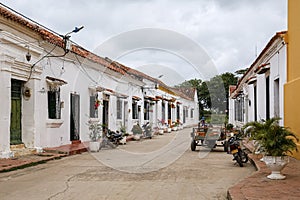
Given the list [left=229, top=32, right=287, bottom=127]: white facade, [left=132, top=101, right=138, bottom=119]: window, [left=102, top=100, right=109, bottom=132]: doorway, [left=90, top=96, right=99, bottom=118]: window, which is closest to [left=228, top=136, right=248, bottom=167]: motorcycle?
[left=229, top=32, right=287, bottom=127]: white facade

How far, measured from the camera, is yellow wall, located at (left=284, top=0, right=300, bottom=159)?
1088 centimetres

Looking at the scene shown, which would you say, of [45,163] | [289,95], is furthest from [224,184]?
[45,163]

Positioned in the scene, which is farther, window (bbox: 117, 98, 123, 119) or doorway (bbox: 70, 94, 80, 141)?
window (bbox: 117, 98, 123, 119)

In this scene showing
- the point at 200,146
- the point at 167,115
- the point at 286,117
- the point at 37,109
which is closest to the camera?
the point at 286,117

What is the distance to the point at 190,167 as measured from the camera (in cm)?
1123

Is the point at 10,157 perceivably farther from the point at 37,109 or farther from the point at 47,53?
the point at 47,53

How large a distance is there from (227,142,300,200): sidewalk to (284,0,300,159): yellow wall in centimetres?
249

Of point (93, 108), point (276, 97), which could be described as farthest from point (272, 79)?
point (93, 108)

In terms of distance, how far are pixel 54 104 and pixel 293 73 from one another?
869 centimetres

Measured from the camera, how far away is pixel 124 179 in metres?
9.09

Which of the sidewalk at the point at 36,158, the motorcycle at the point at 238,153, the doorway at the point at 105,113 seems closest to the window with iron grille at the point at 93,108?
the doorway at the point at 105,113

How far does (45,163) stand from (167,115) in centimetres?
2951

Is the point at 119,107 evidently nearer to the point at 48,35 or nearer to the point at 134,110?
the point at 134,110

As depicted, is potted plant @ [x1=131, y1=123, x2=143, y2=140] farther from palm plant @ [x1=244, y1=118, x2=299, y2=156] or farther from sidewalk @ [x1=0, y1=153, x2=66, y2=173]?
palm plant @ [x1=244, y1=118, x2=299, y2=156]
